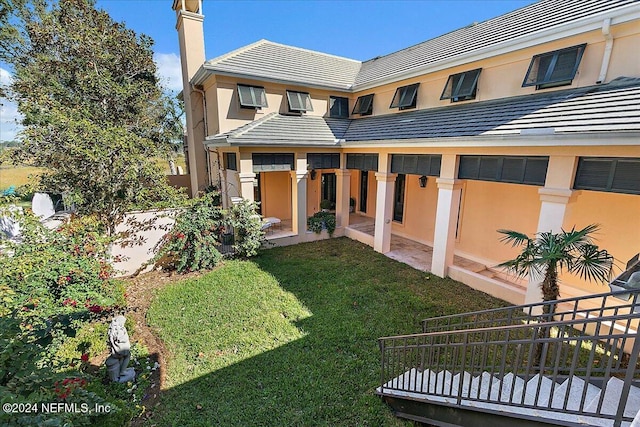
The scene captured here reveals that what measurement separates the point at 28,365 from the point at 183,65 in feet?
→ 48.8

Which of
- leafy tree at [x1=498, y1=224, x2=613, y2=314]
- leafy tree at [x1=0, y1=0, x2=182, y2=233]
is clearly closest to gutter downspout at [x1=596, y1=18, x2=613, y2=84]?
leafy tree at [x1=498, y1=224, x2=613, y2=314]

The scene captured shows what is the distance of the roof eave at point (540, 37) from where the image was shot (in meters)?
6.20

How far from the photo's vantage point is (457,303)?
7301mm

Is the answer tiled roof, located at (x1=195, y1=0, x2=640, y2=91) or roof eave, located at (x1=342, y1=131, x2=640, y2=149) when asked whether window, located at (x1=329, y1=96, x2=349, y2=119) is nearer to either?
tiled roof, located at (x1=195, y1=0, x2=640, y2=91)

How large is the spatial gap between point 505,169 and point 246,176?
787 cm

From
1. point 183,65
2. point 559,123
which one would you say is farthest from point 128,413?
point 183,65

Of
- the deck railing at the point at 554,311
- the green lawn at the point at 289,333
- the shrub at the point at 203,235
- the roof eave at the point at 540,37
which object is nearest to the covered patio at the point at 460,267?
the green lawn at the point at 289,333

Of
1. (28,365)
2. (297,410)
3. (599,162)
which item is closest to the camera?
(28,365)

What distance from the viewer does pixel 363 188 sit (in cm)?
1552

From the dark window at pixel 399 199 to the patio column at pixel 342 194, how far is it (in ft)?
7.24

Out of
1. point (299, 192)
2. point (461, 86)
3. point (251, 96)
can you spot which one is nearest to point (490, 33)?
point (461, 86)

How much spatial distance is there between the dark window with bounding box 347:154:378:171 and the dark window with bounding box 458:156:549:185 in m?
Answer: 3.50

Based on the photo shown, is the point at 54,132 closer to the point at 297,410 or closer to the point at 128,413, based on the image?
the point at 128,413

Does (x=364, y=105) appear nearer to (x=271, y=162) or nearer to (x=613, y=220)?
(x=271, y=162)
